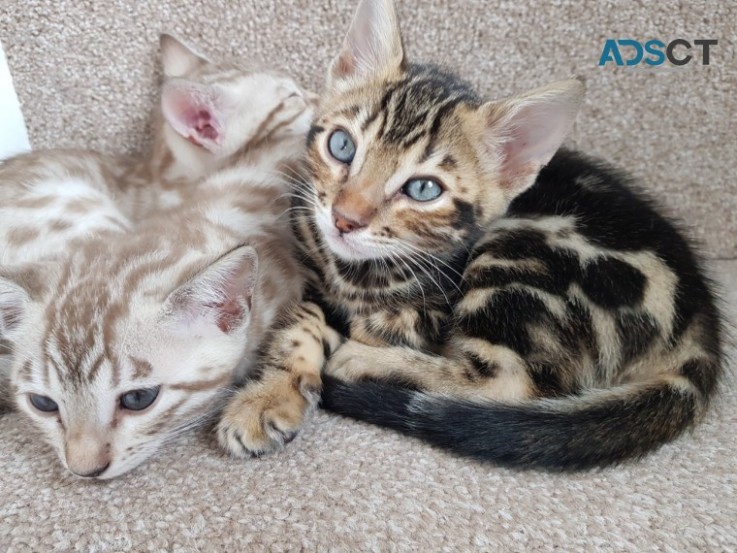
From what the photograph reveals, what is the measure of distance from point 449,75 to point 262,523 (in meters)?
0.94

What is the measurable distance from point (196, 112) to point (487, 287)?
833 millimetres

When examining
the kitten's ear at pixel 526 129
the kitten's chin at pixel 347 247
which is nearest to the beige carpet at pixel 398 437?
the kitten's chin at pixel 347 247

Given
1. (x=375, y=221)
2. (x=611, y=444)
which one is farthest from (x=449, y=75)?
(x=611, y=444)

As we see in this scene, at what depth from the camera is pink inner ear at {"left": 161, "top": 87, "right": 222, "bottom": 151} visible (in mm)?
1453

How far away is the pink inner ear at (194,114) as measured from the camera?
1.45m


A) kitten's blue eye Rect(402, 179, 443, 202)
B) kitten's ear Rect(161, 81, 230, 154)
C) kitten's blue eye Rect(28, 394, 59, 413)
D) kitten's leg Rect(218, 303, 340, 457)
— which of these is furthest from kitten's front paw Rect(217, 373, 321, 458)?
kitten's ear Rect(161, 81, 230, 154)

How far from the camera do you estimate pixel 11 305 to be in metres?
0.94

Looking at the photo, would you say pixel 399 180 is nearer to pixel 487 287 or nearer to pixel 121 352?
pixel 487 287

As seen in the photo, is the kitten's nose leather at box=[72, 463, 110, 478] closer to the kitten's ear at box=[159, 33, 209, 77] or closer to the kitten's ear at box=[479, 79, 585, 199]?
the kitten's ear at box=[479, 79, 585, 199]

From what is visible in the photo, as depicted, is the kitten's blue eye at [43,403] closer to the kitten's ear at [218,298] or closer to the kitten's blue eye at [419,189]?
the kitten's ear at [218,298]

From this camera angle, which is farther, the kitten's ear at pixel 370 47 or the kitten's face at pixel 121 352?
the kitten's ear at pixel 370 47

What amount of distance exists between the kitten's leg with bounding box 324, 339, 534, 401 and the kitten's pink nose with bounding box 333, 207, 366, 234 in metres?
0.24

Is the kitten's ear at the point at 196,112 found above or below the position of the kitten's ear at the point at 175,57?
below

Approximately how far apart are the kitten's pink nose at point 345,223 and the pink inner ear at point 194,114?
62cm
